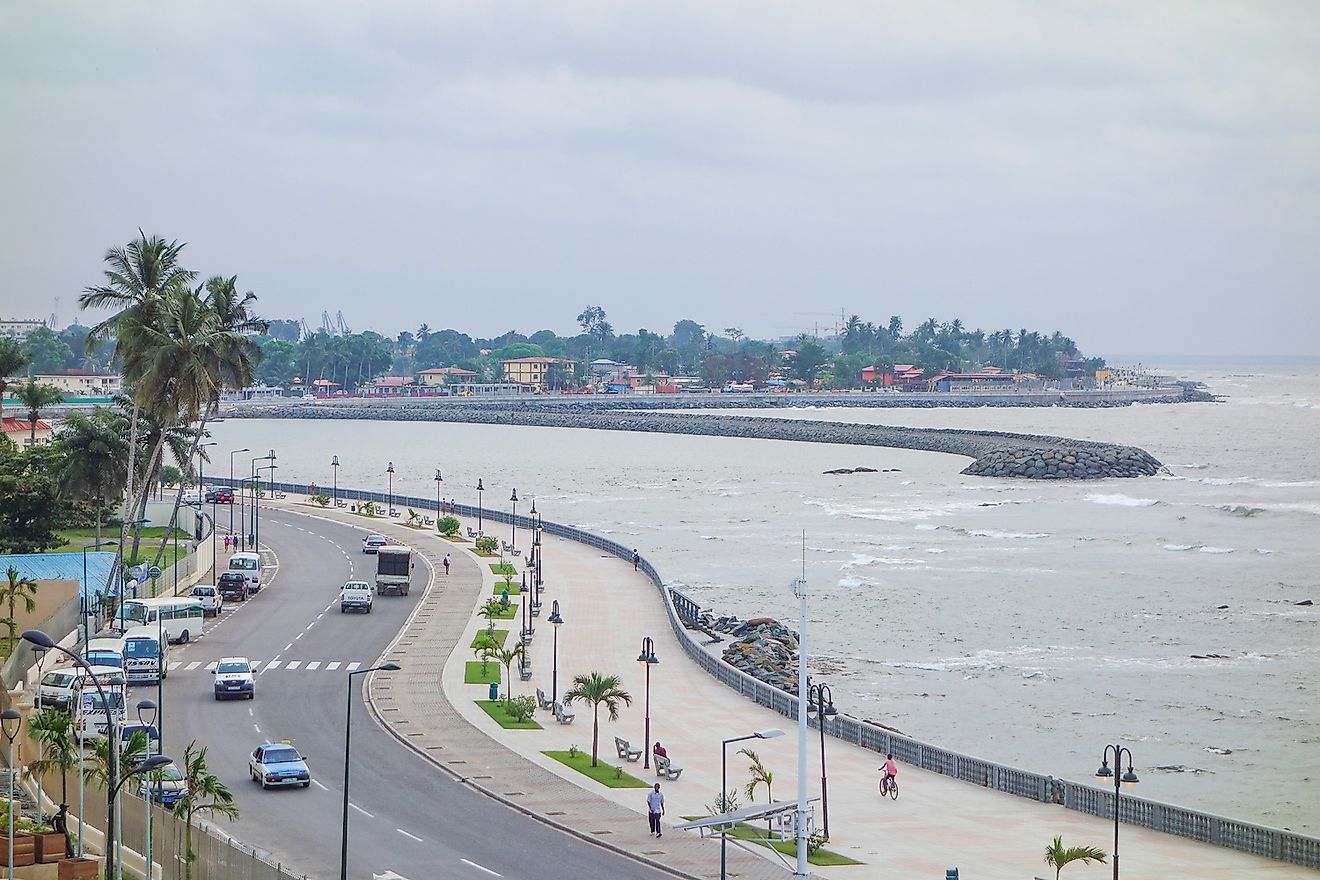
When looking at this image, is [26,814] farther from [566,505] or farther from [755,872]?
[566,505]

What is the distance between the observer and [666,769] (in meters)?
41.9

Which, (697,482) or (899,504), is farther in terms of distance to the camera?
(697,482)

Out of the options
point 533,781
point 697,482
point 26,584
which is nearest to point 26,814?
point 533,781

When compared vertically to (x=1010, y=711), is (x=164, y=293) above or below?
above

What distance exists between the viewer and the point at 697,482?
161 metres

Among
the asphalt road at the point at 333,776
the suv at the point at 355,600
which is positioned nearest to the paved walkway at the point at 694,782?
the asphalt road at the point at 333,776

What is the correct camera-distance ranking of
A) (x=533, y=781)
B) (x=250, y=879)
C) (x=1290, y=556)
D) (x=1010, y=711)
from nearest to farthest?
1. (x=250, y=879)
2. (x=533, y=781)
3. (x=1010, y=711)
4. (x=1290, y=556)

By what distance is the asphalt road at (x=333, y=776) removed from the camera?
1314 inches

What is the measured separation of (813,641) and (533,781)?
100ft

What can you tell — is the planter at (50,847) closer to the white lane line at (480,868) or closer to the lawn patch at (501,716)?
the white lane line at (480,868)

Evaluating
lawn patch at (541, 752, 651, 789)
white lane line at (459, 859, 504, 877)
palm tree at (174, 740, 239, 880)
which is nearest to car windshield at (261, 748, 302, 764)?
palm tree at (174, 740, 239, 880)

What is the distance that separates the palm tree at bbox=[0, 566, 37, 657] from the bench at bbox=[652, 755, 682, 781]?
76.3 feet

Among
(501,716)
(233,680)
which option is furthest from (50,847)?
(501,716)

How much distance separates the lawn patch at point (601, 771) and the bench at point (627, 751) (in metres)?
0.82
